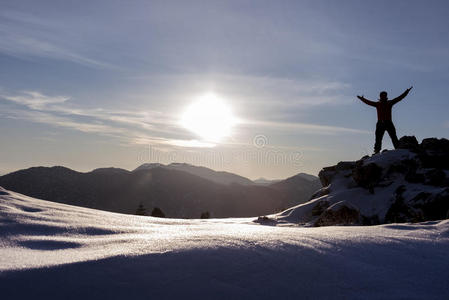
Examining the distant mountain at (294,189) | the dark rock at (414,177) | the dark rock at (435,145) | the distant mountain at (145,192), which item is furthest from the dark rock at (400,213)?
the distant mountain at (294,189)

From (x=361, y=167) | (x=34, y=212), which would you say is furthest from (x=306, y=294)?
(x=361, y=167)

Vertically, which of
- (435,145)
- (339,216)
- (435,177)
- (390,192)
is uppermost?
(435,145)

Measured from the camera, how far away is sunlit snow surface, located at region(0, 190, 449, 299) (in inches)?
71.1

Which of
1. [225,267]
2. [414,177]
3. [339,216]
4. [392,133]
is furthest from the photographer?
[392,133]

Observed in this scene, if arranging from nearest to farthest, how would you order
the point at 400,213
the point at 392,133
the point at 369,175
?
the point at 400,213
the point at 369,175
the point at 392,133

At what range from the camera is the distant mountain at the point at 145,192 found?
368 ft

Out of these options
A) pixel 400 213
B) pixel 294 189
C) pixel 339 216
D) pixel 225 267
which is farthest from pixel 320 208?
pixel 294 189

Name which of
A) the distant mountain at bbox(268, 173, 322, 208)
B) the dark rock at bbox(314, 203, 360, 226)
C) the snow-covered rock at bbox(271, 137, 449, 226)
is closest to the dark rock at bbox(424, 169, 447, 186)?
the snow-covered rock at bbox(271, 137, 449, 226)

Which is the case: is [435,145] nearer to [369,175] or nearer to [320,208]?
[369,175]

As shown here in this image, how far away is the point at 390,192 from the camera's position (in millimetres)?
9445

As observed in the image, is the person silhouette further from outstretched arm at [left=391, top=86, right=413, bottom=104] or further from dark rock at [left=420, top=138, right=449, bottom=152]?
dark rock at [left=420, top=138, right=449, bottom=152]

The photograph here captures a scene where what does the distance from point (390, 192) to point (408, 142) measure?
4477 mm

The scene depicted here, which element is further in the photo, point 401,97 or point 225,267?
point 401,97

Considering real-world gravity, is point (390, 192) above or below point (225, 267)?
above
